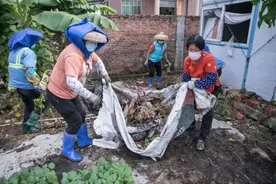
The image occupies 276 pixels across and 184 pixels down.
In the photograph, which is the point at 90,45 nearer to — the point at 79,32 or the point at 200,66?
the point at 79,32

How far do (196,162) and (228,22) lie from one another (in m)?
3.68

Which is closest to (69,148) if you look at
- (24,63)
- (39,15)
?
(24,63)

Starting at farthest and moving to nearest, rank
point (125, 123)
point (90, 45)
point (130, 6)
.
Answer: point (130, 6), point (125, 123), point (90, 45)

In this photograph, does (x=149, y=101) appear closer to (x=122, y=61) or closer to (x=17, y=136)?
(x=17, y=136)

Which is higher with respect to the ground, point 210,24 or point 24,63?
point 210,24

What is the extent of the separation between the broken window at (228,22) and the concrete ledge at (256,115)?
140cm

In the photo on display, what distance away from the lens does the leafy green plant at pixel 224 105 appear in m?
4.11

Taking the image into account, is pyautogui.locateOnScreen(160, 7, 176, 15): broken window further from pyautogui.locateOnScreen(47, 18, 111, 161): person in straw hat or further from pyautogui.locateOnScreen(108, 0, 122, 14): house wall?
pyautogui.locateOnScreen(47, 18, 111, 161): person in straw hat

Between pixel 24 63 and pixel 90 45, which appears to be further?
pixel 24 63

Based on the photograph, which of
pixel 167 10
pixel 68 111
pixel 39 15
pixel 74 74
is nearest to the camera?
pixel 74 74

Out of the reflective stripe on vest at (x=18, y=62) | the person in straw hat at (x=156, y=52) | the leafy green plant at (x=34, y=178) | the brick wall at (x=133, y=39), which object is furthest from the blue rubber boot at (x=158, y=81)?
the leafy green plant at (x=34, y=178)

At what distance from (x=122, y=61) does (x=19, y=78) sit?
15.7ft

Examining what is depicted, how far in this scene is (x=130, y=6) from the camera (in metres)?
11.1

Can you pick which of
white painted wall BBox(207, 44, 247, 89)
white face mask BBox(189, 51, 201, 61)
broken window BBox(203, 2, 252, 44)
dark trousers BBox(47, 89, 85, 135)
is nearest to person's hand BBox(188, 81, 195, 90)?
white face mask BBox(189, 51, 201, 61)
